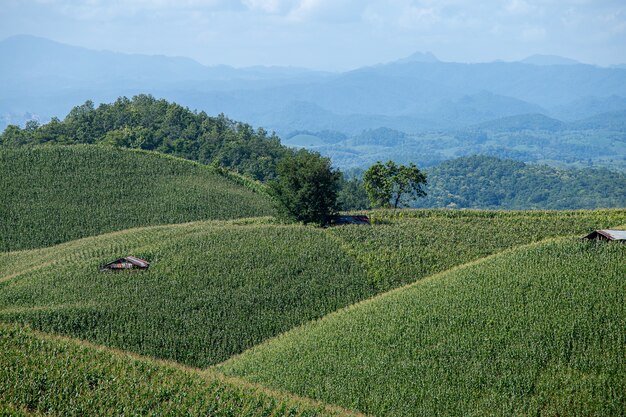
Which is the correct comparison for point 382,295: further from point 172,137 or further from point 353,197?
point 172,137

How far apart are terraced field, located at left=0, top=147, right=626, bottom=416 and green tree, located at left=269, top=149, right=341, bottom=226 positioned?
3.84 metres

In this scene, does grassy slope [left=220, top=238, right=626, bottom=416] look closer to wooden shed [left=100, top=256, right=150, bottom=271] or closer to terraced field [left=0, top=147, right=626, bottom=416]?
terraced field [left=0, top=147, right=626, bottom=416]

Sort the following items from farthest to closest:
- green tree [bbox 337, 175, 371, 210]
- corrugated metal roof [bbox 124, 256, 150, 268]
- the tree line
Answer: green tree [bbox 337, 175, 371, 210] < the tree line < corrugated metal roof [bbox 124, 256, 150, 268]

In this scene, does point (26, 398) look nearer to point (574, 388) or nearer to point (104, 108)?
point (574, 388)

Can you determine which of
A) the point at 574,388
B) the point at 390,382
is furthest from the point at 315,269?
the point at 574,388

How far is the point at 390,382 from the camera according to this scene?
33.8 meters

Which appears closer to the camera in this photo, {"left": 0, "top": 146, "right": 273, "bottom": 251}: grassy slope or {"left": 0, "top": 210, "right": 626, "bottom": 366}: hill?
{"left": 0, "top": 210, "right": 626, "bottom": 366}: hill

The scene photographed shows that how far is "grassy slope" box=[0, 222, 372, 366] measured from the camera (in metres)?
41.0

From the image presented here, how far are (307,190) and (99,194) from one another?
2906cm

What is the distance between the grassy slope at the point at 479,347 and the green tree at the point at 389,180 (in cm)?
3567

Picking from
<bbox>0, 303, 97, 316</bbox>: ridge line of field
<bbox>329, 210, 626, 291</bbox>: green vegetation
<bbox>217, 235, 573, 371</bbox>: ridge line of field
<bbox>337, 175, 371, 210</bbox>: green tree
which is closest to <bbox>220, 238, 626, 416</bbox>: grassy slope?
<bbox>217, 235, 573, 371</bbox>: ridge line of field

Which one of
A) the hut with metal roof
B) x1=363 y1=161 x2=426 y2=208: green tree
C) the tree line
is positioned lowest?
the hut with metal roof

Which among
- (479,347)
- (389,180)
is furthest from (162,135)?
(479,347)

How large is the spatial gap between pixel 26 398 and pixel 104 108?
115 m
